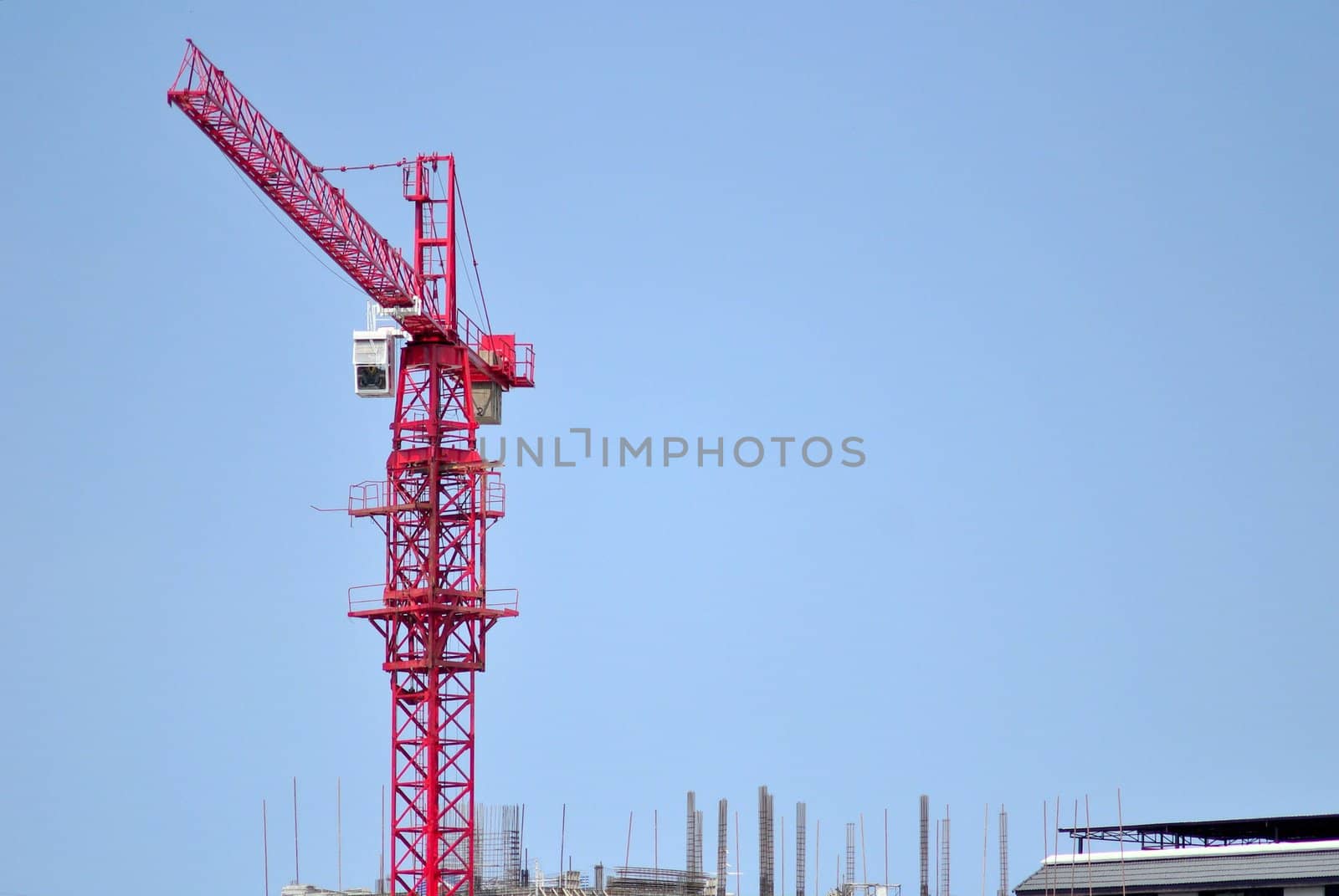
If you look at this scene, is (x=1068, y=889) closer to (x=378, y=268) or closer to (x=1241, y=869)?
(x=1241, y=869)

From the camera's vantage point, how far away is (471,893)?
106m

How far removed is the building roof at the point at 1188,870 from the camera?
89.4 metres

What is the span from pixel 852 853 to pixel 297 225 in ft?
141

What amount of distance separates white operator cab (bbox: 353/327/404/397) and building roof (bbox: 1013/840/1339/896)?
37626 millimetres

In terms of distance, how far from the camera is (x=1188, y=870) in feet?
302

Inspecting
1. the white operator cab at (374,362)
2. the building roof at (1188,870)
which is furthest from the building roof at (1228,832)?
the white operator cab at (374,362)

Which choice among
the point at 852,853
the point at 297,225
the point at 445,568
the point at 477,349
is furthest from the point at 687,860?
the point at 297,225

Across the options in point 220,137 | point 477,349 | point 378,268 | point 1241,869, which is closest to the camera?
point 1241,869

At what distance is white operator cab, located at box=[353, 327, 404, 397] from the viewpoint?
10969 cm

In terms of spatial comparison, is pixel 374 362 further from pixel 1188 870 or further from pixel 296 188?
pixel 1188 870

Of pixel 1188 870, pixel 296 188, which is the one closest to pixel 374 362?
pixel 296 188

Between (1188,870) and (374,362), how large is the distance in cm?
4403

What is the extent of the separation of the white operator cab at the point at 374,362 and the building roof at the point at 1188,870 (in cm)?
3763

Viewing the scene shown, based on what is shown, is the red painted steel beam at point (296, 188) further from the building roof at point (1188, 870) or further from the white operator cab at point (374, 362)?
the building roof at point (1188, 870)
